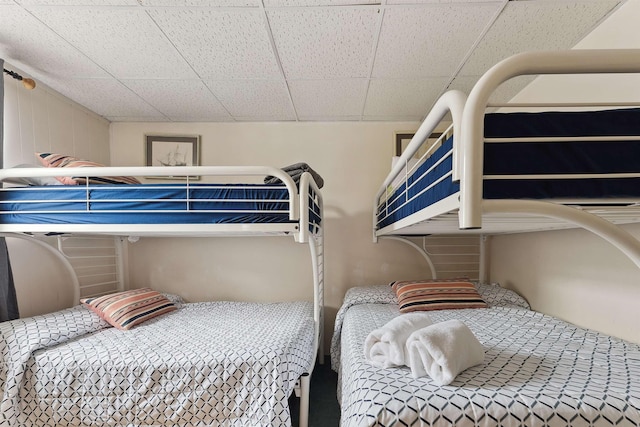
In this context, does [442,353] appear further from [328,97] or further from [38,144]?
[38,144]

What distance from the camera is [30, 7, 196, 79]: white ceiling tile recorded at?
1.41m

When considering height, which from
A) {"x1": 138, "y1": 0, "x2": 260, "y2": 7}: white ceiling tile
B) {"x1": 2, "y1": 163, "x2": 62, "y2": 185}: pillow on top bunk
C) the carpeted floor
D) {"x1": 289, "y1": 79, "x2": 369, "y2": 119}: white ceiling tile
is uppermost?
{"x1": 138, "y1": 0, "x2": 260, "y2": 7}: white ceiling tile

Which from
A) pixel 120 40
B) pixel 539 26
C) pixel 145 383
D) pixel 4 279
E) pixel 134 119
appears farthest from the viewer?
pixel 134 119

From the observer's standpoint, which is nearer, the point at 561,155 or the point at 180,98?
the point at 561,155

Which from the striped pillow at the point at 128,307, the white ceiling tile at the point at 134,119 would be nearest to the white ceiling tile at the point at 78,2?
the white ceiling tile at the point at 134,119

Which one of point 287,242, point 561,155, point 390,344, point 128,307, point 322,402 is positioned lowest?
point 322,402

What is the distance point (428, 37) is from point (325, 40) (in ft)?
1.72

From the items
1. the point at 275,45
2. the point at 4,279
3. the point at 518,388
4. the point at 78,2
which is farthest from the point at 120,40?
the point at 518,388

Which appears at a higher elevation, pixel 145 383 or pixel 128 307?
pixel 128 307

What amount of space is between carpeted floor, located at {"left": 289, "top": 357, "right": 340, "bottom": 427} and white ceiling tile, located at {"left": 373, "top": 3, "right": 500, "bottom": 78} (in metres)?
2.08

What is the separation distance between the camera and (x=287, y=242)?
2.66 m

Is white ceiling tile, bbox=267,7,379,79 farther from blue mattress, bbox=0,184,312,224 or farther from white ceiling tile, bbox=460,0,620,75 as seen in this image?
blue mattress, bbox=0,184,312,224

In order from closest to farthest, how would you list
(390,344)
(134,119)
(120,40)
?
(390,344)
(120,40)
(134,119)

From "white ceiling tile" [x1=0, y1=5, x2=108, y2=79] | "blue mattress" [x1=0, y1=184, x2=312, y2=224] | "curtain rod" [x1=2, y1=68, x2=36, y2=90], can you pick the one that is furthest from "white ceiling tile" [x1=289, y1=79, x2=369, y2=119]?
"curtain rod" [x1=2, y1=68, x2=36, y2=90]
